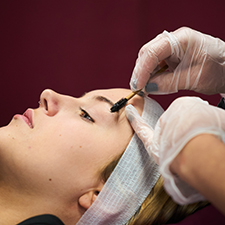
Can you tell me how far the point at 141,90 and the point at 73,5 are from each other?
97cm

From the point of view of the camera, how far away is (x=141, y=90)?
1229 mm

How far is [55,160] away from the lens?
3.17 feet

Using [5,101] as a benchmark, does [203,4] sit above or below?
above

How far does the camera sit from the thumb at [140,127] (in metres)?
1.00

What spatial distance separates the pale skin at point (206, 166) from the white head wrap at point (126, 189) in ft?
1.17

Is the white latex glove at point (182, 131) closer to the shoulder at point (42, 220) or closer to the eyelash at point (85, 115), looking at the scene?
the eyelash at point (85, 115)

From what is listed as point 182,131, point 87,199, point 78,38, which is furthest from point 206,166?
point 78,38

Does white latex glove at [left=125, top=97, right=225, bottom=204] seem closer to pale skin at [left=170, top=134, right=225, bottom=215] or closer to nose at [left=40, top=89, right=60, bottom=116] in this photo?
pale skin at [left=170, top=134, right=225, bottom=215]

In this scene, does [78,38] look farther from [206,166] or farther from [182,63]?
[206,166]

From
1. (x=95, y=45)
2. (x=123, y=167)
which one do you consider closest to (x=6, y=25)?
(x=95, y=45)

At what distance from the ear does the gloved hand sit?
20.4 inches

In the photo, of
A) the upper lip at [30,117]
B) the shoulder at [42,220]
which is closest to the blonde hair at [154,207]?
the shoulder at [42,220]

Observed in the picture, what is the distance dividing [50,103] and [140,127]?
0.41 m

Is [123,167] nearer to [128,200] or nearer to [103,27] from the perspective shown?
[128,200]
